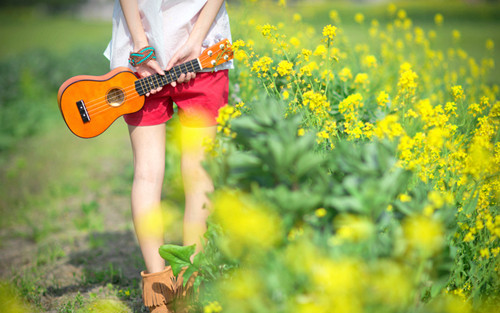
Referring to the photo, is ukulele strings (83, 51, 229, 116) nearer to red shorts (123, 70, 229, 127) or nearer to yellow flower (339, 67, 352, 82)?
red shorts (123, 70, 229, 127)

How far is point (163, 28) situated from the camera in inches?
75.3

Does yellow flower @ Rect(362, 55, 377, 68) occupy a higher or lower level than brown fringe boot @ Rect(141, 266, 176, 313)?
higher

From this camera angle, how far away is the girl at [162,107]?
185cm

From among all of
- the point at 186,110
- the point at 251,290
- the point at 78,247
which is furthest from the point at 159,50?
the point at 78,247

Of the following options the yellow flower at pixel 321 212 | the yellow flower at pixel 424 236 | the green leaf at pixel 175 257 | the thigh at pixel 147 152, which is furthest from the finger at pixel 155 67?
the yellow flower at pixel 424 236

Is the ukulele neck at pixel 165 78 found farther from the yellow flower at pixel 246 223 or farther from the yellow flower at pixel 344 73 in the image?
the yellow flower at pixel 344 73

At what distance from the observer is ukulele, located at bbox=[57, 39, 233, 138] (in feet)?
6.14

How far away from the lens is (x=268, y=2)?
4.20 meters

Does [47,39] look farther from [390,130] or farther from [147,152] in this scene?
[390,130]

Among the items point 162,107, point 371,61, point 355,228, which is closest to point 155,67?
point 162,107

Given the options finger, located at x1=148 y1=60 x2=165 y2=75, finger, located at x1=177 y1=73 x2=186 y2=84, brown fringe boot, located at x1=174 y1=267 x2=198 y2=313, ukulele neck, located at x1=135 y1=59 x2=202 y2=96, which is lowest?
brown fringe boot, located at x1=174 y1=267 x2=198 y2=313

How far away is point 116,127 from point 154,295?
16.0 ft

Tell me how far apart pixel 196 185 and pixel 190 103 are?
15.7 inches

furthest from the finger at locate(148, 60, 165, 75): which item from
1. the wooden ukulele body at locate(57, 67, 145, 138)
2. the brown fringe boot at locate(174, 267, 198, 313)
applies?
the brown fringe boot at locate(174, 267, 198, 313)
